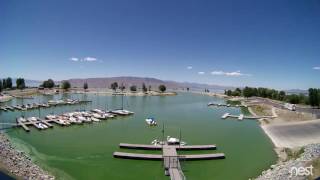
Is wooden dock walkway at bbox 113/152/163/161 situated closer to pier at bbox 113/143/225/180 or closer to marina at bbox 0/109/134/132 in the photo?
pier at bbox 113/143/225/180

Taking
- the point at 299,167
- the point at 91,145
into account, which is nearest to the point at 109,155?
the point at 91,145

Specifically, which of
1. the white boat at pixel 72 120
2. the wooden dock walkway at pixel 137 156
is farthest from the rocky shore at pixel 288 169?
the white boat at pixel 72 120

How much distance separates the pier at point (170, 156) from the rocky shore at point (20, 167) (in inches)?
321

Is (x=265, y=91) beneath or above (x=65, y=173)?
above

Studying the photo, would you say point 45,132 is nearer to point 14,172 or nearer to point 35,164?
point 35,164

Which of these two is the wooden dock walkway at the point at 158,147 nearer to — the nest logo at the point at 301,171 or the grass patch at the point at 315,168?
the nest logo at the point at 301,171

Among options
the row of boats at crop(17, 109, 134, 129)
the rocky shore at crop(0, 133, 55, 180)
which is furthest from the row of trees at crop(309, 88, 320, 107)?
the rocky shore at crop(0, 133, 55, 180)

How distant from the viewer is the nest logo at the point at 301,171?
2168 cm

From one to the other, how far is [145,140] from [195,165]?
10570mm

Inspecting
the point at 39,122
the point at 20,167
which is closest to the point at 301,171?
the point at 20,167

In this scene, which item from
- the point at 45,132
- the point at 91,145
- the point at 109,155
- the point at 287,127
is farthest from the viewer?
the point at 287,127

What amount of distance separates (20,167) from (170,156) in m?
14.3

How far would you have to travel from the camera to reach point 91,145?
33.0m

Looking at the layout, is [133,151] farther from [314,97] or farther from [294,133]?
[314,97]
